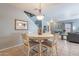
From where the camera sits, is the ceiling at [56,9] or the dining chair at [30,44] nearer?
the ceiling at [56,9]

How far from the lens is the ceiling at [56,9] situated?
342cm

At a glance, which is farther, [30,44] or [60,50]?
[30,44]

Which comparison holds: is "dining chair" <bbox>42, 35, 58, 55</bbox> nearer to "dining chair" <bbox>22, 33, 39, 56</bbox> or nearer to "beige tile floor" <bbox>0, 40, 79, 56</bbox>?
"beige tile floor" <bbox>0, 40, 79, 56</bbox>

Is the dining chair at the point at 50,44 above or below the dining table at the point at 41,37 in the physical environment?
below

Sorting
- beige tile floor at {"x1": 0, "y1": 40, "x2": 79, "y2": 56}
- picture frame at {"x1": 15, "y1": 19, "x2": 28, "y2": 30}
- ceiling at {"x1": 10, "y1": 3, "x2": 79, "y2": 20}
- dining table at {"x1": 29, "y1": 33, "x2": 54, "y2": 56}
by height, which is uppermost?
ceiling at {"x1": 10, "y1": 3, "x2": 79, "y2": 20}

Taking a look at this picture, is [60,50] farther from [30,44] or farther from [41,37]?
[30,44]

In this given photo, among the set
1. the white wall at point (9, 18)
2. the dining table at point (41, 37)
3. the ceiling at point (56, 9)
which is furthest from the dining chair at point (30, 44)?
the ceiling at point (56, 9)

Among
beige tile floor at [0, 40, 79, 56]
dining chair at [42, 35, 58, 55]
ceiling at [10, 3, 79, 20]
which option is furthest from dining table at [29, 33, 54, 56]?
ceiling at [10, 3, 79, 20]

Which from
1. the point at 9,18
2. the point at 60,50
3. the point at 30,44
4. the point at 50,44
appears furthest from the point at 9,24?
the point at 60,50

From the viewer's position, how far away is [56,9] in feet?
11.4

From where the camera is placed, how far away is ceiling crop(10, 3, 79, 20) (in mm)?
3420

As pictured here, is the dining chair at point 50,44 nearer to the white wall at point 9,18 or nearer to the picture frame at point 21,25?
the white wall at point 9,18

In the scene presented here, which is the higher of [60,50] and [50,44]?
[50,44]

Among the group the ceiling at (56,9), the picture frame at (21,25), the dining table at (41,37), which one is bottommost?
the dining table at (41,37)
